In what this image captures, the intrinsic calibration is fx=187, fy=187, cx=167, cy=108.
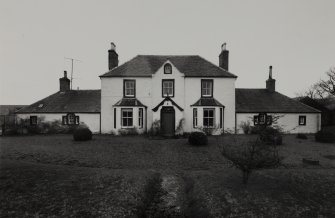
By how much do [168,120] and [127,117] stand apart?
16.3 ft

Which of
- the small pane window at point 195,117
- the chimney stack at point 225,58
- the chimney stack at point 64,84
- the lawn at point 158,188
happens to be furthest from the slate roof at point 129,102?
the chimney stack at point 225,58

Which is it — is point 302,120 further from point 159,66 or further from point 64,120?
point 64,120

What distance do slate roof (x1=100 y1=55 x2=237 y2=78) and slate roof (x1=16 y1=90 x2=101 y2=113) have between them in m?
5.40

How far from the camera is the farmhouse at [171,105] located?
22375 mm

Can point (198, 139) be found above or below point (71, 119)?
below

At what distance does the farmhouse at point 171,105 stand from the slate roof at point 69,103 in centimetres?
14

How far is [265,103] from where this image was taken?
25578 millimetres

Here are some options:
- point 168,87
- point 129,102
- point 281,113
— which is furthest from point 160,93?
point 281,113

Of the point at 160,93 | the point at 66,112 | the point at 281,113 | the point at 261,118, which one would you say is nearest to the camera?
the point at 160,93

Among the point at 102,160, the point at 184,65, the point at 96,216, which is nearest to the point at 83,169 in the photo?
the point at 102,160

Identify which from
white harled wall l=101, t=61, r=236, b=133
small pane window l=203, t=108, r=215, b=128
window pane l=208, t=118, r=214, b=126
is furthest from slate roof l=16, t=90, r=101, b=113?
window pane l=208, t=118, r=214, b=126

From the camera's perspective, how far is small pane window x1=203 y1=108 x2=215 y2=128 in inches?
881

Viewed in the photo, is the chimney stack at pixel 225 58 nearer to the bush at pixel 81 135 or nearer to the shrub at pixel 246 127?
the shrub at pixel 246 127

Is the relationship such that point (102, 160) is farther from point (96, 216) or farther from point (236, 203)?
point (236, 203)
